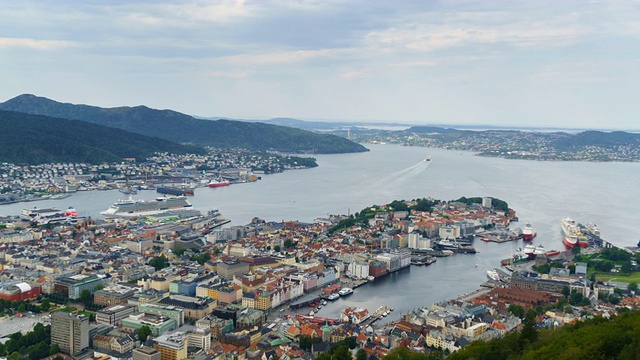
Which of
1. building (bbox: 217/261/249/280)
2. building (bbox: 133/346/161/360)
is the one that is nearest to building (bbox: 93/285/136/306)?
building (bbox: 217/261/249/280)

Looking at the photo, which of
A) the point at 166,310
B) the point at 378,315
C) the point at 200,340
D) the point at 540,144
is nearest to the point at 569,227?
the point at 378,315

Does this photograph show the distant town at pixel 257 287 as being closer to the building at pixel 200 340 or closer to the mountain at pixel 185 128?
the building at pixel 200 340

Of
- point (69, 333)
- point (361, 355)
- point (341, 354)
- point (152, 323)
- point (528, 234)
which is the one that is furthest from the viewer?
point (528, 234)

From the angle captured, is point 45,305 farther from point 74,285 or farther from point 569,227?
point 569,227

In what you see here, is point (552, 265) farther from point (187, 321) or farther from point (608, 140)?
point (608, 140)

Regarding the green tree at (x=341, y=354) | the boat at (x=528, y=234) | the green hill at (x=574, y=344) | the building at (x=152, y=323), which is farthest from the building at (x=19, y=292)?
the boat at (x=528, y=234)

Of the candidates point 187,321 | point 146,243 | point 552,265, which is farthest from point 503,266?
point 146,243
